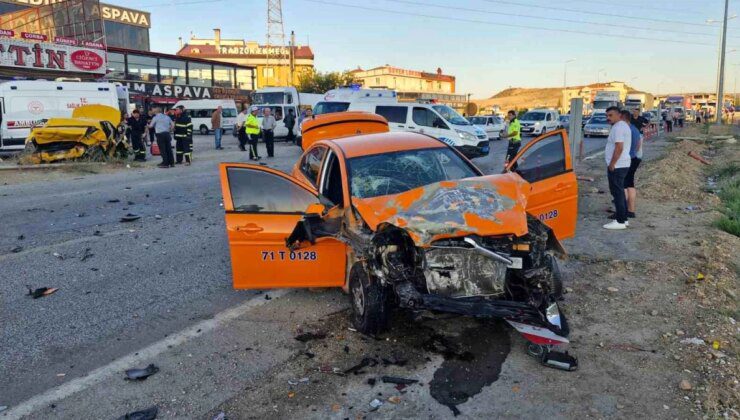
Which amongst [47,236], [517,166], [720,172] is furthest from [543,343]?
[720,172]

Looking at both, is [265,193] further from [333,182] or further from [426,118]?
[426,118]

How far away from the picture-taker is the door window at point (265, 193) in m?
4.94

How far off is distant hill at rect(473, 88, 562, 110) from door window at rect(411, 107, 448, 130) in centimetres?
10764

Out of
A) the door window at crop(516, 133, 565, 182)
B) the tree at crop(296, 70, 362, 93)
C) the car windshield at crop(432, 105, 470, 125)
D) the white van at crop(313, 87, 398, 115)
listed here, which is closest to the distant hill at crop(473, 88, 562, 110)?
the tree at crop(296, 70, 362, 93)

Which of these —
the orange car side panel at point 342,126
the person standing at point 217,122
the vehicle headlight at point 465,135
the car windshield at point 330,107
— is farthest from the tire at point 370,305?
the person standing at point 217,122

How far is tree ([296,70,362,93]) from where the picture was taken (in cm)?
6462

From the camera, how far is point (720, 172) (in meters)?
15.2

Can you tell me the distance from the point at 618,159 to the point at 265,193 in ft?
17.6

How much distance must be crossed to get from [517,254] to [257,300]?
102 inches

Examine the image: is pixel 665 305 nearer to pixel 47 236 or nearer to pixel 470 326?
pixel 470 326

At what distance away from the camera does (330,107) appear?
22922 millimetres

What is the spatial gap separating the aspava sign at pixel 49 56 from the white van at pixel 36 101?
14.5m

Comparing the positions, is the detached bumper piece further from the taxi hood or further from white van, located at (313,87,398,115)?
white van, located at (313,87,398,115)

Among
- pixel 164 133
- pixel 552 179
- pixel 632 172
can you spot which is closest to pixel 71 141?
pixel 164 133
